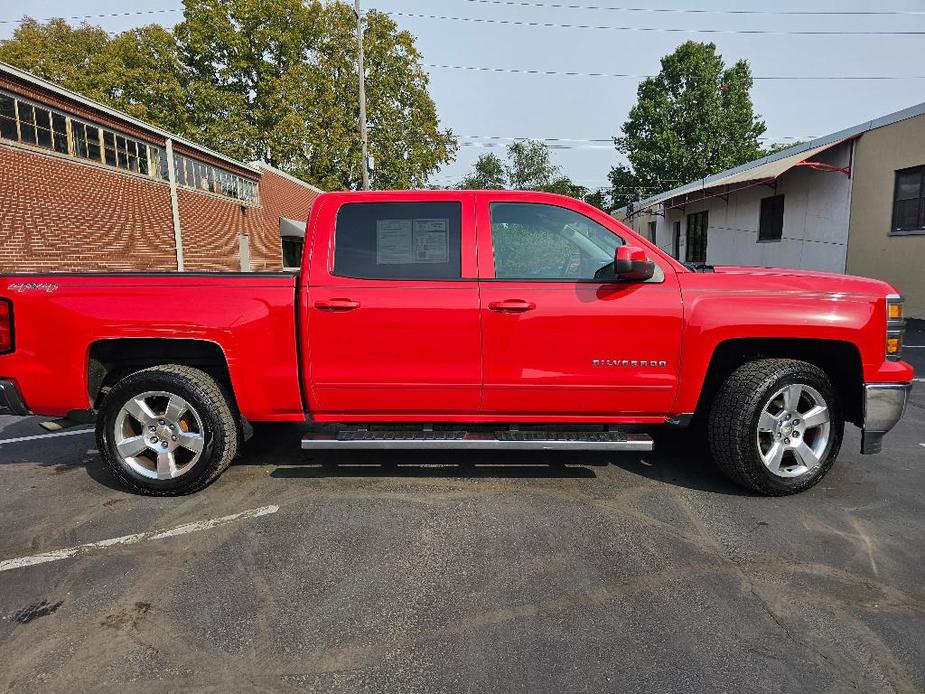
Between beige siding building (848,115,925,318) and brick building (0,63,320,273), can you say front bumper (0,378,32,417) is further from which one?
beige siding building (848,115,925,318)

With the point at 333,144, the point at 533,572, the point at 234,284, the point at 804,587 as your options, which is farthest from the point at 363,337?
the point at 333,144

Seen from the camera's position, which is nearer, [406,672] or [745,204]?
[406,672]

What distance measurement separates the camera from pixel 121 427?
12.1ft

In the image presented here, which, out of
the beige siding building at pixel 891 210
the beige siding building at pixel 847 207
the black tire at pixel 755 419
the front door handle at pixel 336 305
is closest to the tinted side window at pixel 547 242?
the front door handle at pixel 336 305

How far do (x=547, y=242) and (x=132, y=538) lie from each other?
306 cm

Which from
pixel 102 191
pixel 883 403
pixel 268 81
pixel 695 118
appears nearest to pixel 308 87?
pixel 268 81

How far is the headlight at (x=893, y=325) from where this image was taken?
11.6ft

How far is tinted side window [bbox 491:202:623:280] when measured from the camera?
361 centimetres

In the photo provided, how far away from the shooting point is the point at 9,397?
3.62m

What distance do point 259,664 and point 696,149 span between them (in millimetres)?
44593

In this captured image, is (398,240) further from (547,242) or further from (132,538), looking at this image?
(132,538)

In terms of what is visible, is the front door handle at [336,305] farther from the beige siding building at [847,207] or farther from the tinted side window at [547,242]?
the beige siding building at [847,207]

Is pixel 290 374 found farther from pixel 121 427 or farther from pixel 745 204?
pixel 745 204

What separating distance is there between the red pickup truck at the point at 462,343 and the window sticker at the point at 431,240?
13mm
